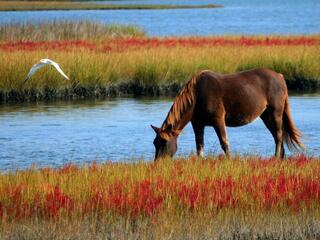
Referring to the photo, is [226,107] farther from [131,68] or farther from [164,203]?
[131,68]

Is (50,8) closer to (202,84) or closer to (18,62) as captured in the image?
(18,62)

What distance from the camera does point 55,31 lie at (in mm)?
32469

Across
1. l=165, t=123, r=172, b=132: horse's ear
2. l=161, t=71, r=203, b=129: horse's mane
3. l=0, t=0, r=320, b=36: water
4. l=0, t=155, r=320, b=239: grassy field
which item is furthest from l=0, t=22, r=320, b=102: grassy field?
l=0, t=0, r=320, b=36: water

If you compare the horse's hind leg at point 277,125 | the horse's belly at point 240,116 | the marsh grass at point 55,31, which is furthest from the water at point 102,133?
the marsh grass at point 55,31

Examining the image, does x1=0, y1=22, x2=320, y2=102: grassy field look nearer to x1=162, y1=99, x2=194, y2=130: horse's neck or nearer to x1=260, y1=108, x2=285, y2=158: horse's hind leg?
x1=260, y1=108, x2=285, y2=158: horse's hind leg

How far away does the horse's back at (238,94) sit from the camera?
11648 mm

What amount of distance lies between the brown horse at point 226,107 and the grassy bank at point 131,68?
30.8 feet

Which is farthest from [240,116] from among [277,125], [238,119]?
[277,125]

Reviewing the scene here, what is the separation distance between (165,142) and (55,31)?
22.0 m

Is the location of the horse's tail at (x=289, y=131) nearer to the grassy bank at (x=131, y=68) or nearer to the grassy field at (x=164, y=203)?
the grassy field at (x=164, y=203)

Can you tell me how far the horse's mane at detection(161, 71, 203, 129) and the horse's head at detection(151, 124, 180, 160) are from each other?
0.17 m

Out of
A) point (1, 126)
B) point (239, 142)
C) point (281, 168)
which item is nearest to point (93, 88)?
point (1, 126)

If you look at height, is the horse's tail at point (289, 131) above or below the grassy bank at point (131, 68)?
above

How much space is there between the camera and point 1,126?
696 inches
